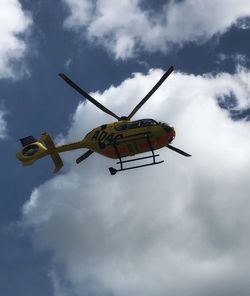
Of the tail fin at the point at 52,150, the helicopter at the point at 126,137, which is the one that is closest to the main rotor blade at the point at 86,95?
the helicopter at the point at 126,137

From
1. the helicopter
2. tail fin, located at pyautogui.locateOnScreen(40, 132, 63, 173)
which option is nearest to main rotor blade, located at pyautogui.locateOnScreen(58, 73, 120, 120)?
the helicopter

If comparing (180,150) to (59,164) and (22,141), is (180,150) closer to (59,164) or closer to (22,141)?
(59,164)

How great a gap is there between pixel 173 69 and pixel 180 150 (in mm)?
10759

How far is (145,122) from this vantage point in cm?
6425

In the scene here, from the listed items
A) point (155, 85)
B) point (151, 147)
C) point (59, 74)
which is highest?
point (59, 74)

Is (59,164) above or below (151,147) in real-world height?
above

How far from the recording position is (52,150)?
70938 mm

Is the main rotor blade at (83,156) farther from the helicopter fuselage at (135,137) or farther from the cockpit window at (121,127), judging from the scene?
the cockpit window at (121,127)

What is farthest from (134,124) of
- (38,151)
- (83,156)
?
(38,151)

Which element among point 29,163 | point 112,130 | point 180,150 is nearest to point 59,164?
point 29,163

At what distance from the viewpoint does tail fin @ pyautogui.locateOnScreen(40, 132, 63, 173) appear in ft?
231

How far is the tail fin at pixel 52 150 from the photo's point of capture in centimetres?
7038

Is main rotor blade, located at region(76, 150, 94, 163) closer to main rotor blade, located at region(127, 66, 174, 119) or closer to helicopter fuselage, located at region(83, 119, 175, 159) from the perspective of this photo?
helicopter fuselage, located at region(83, 119, 175, 159)

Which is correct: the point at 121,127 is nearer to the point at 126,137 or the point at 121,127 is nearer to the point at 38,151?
the point at 126,137
